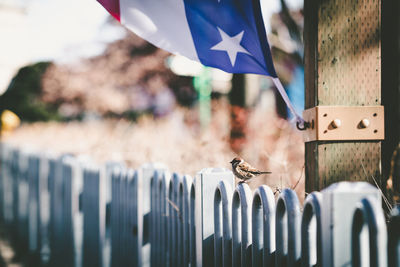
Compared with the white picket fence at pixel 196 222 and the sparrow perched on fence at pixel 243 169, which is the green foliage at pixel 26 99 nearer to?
the white picket fence at pixel 196 222

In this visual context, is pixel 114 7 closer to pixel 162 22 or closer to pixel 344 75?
pixel 162 22

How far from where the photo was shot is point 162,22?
9.21 feet

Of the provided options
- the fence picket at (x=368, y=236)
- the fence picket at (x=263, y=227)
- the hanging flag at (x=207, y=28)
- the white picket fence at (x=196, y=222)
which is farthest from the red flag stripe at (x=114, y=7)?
the fence picket at (x=368, y=236)

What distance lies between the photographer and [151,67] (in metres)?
16.7

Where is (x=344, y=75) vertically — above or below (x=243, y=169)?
above

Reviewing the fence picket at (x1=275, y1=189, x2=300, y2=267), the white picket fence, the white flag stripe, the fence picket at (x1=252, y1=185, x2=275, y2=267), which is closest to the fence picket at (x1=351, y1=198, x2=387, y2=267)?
the white picket fence

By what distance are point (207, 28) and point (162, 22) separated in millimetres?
300

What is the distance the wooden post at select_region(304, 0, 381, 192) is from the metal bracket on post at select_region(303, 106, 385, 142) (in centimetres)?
4

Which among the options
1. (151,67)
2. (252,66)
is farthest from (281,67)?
(252,66)

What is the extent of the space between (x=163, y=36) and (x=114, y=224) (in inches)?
75.2

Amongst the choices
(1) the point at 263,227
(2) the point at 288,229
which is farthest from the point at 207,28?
(2) the point at 288,229

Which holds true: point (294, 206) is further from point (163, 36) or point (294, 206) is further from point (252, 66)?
point (163, 36)

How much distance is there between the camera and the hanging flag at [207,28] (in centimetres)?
258

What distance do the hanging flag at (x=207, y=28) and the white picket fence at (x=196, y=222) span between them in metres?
0.68
